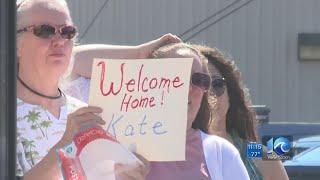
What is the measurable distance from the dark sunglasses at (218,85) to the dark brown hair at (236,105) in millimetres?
75

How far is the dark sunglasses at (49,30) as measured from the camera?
200 cm

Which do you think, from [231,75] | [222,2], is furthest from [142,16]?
[231,75]

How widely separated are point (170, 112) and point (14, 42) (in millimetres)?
554

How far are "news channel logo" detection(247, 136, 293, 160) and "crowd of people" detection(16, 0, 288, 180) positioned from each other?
0.95 metres

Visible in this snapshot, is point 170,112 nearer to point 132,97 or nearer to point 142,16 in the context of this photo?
point 132,97

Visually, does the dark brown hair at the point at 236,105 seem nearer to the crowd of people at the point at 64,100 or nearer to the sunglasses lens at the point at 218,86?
the sunglasses lens at the point at 218,86

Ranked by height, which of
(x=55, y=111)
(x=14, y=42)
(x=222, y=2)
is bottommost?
(x=55, y=111)

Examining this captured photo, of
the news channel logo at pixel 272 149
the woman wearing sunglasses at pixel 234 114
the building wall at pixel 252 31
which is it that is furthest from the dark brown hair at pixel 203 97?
the building wall at pixel 252 31

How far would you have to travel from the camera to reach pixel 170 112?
1844mm

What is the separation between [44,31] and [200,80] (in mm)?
549

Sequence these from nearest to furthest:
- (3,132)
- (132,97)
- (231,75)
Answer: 1. (3,132)
2. (132,97)
3. (231,75)

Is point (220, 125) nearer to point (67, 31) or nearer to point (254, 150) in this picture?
point (254, 150)

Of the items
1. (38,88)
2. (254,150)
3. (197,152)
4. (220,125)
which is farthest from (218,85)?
(38,88)

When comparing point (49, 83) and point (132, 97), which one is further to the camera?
point (49, 83)
